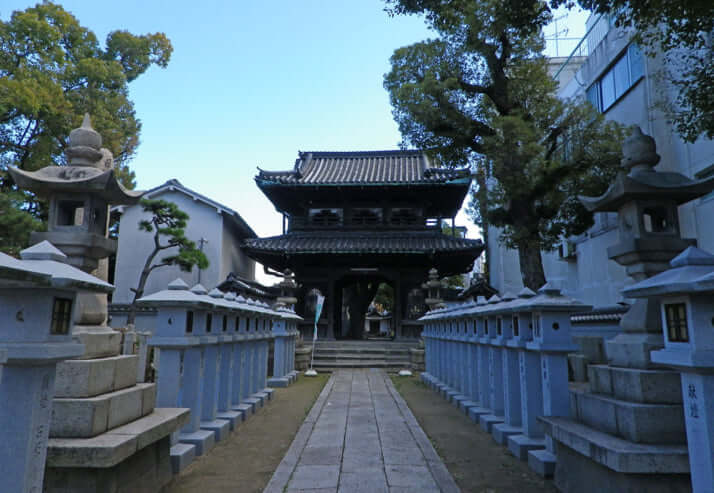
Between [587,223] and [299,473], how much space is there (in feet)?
32.6

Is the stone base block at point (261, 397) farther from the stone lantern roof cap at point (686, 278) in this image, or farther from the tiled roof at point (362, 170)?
the tiled roof at point (362, 170)

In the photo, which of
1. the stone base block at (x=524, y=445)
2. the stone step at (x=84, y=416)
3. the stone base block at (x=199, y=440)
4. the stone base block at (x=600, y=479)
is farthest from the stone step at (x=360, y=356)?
the stone step at (x=84, y=416)

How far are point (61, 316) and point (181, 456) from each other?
2.65 metres

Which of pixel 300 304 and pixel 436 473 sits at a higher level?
pixel 300 304

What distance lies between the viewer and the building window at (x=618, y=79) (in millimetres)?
12147

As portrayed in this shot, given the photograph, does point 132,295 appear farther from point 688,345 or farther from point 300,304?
point 688,345

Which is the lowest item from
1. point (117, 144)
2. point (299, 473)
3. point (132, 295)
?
point (299, 473)

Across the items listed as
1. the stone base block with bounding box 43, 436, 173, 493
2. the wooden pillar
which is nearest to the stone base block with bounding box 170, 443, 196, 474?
the stone base block with bounding box 43, 436, 173, 493

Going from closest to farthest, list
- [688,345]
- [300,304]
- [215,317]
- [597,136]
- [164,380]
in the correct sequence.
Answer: [688,345] → [164,380] → [215,317] → [597,136] → [300,304]

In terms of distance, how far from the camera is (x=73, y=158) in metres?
4.88

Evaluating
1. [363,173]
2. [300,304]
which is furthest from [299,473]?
[363,173]

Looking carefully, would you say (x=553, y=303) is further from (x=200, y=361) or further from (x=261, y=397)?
(x=261, y=397)

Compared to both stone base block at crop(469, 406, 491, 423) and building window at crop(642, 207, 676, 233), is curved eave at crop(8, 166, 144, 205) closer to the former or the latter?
building window at crop(642, 207, 676, 233)

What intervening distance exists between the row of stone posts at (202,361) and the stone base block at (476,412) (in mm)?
3791
